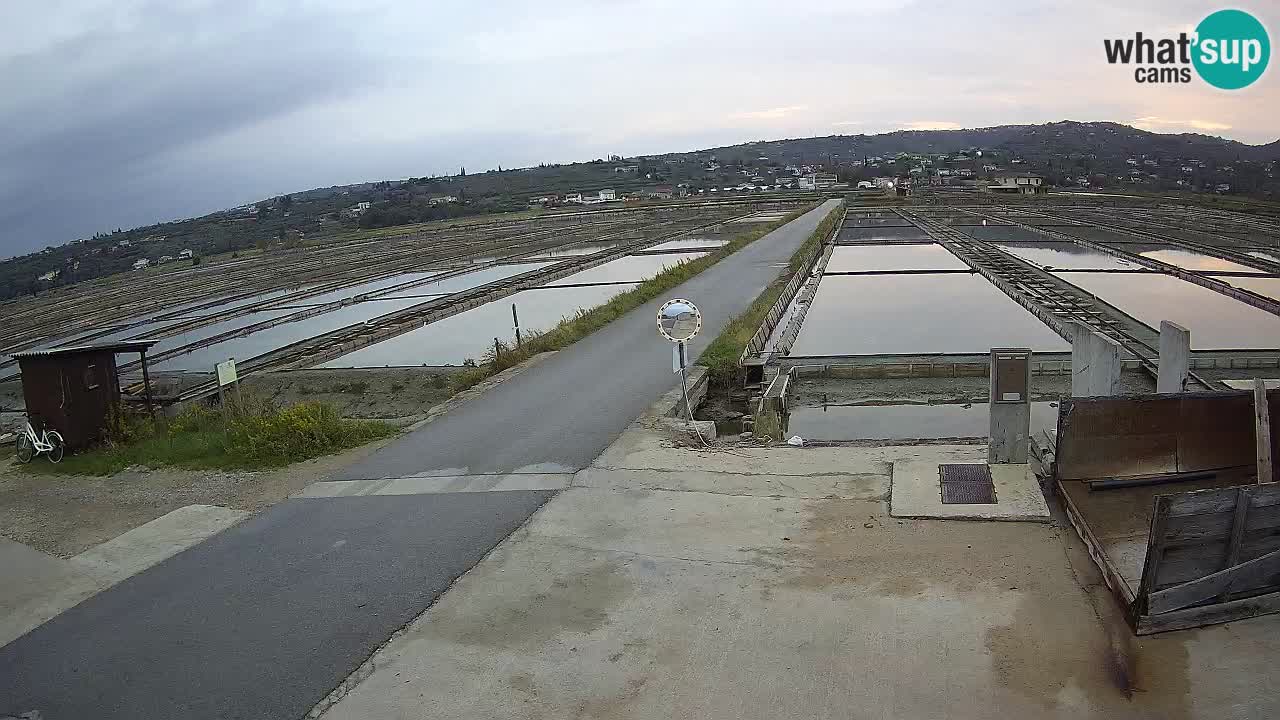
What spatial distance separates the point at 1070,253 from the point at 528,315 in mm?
19345

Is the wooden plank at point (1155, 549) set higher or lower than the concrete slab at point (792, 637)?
higher

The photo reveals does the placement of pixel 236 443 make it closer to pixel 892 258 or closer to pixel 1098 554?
pixel 1098 554

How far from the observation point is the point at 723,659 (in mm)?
4445

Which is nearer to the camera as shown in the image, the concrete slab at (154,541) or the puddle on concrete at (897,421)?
the concrete slab at (154,541)

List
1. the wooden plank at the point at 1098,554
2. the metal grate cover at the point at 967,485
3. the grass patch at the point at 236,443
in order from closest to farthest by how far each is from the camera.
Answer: the wooden plank at the point at 1098,554
the metal grate cover at the point at 967,485
the grass patch at the point at 236,443

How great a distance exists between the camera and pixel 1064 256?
2814 centimetres

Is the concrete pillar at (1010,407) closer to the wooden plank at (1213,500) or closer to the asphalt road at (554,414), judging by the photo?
the wooden plank at (1213,500)

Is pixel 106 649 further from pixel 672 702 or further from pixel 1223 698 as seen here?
pixel 1223 698

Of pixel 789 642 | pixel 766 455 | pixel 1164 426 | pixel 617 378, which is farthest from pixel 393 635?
pixel 617 378

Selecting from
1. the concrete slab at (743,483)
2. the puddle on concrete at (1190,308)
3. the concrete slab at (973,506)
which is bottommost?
the puddle on concrete at (1190,308)

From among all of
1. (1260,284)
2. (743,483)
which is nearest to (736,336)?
(743,483)

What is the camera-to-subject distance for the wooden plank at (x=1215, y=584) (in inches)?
174

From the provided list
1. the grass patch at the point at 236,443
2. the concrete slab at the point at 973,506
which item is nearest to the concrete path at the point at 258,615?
the grass patch at the point at 236,443

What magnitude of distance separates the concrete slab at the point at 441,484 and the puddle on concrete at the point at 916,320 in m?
8.24
